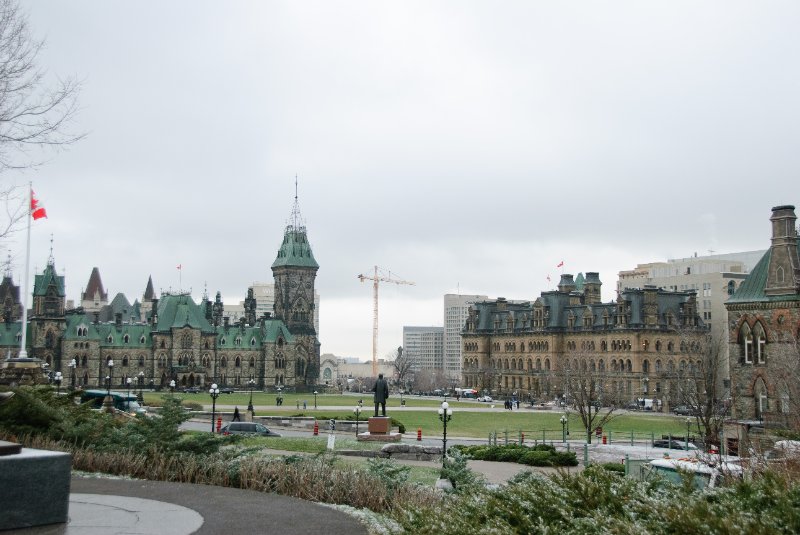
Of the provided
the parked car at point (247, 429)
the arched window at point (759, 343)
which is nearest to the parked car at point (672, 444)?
the arched window at point (759, 343)

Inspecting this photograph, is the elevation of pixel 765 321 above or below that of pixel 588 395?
above

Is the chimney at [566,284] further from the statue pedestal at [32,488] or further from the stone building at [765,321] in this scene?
the statue pedestal at [32,488]

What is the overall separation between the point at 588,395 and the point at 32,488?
4959cm

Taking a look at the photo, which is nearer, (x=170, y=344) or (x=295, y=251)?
(x=170, y=344)

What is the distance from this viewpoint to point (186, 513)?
14.0 meters

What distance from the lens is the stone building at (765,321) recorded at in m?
57.5

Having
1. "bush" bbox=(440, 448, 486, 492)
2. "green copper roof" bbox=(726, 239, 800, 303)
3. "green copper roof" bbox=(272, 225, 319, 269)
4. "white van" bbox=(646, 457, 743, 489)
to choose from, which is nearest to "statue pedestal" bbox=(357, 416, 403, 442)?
"white van" bbox=(646, 457, 743, 489)

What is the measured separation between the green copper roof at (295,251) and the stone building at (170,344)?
9876 millimetres

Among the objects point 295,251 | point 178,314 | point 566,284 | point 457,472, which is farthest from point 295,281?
point 457,472

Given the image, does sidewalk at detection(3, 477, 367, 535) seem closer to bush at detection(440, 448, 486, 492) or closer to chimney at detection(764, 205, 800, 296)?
bush at detection(440, 448, 486, 492)

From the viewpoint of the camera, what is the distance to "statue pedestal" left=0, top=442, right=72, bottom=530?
12250 millimetres

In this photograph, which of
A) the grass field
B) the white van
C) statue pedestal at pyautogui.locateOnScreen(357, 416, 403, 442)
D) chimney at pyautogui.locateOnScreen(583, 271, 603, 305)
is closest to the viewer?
the white van

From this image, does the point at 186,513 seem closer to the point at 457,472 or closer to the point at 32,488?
the point at 32,488

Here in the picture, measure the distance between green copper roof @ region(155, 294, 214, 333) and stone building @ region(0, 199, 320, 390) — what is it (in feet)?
0.54
